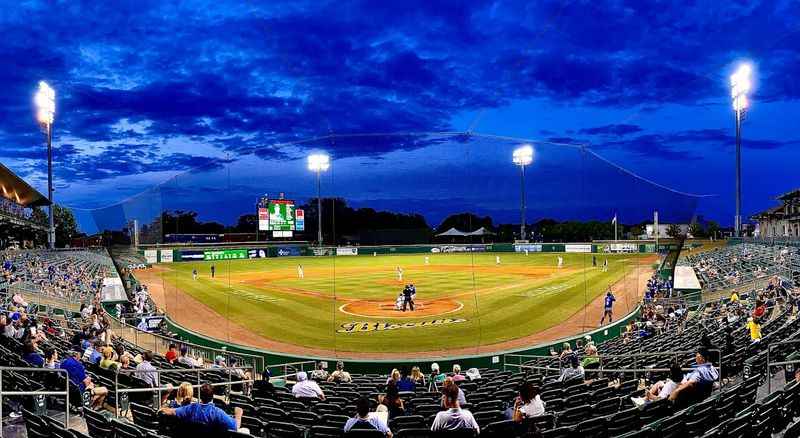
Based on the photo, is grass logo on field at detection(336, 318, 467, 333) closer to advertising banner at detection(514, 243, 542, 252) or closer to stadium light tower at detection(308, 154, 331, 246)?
advertising banner at detection(514, 243, 542, 252)

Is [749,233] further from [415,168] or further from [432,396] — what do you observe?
[432,396]

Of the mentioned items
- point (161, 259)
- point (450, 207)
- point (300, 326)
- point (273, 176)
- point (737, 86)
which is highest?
point (737, 86)

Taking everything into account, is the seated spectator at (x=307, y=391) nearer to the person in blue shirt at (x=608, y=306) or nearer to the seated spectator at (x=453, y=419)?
the seated spectator at (x=453, y=419)

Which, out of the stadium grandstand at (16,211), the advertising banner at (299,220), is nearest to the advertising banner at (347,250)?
the advertising banner at (299,220)

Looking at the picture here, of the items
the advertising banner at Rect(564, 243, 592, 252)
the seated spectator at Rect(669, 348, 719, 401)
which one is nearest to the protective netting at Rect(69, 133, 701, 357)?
the advertising banner at Rect(564, 243, 592, 252)

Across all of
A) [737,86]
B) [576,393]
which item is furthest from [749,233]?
[576,393]

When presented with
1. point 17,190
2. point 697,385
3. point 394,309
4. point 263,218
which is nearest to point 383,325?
point 394,309
